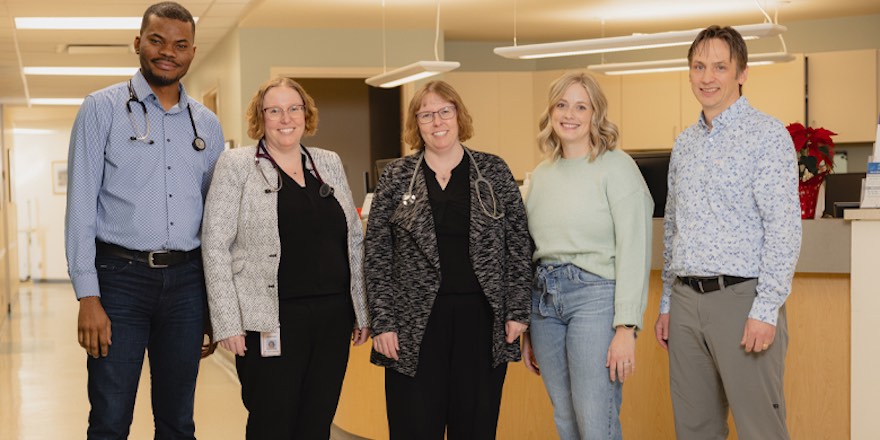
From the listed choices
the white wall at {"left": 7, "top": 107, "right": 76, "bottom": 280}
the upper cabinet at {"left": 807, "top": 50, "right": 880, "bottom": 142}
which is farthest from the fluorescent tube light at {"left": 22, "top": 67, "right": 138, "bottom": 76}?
the upper cabinet at {"left": 807, "top": 50, "right": 880, "bottom": 142}

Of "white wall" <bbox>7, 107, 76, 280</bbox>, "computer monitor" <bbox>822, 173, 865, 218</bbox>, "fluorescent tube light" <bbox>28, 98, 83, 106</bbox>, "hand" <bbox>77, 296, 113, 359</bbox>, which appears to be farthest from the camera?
"white wall" <bbox>7, 107, 76, 280</bbox>

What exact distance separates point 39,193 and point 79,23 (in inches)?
364

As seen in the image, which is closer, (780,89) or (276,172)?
(276,172)

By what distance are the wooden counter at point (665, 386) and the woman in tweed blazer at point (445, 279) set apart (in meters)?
1.17

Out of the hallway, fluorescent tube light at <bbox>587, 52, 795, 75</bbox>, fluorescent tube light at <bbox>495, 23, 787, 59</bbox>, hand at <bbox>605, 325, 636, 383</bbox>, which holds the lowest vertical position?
the hallway

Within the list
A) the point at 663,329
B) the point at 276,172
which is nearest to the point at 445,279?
the point at 276,172

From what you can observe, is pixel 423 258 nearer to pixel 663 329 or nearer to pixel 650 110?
pixel 663 329

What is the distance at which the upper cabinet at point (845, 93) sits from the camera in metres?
8.09

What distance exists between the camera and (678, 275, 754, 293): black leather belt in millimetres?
2754

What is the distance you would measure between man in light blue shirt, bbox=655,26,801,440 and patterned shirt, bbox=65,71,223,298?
4.66 feet


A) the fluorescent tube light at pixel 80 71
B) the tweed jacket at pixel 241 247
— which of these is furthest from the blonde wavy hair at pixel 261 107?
the fluorescent tube light at pixel 80 71

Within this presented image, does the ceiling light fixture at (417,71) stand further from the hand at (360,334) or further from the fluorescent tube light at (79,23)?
the hand at (360,334)

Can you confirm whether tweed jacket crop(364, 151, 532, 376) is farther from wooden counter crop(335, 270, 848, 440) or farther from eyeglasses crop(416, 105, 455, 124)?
wooden counter crop(335, 270, 848, 440)

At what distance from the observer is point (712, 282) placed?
9.11 ft
